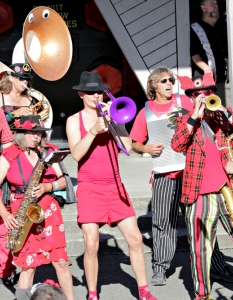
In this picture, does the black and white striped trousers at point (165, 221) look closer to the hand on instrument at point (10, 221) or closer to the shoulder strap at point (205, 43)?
the hand on instrument at point (10, 221)

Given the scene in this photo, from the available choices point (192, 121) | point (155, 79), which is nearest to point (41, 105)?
point (155, 79)

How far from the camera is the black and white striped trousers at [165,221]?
6.79 m

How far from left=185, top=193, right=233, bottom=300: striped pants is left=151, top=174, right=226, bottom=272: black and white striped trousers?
2.79ft

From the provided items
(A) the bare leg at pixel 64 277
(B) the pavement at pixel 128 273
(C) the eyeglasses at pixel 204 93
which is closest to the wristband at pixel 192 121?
(C) the eyeglasses at pixel 204 93

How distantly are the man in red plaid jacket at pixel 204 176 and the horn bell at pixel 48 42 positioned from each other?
3.06m

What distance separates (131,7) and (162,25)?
0.43 metres

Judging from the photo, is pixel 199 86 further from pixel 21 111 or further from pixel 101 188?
pixel 21 111

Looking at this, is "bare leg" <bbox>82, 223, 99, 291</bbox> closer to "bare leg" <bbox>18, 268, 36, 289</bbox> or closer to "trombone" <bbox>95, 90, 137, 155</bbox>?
Answer: "bare leg" <bbox>18, 268, 36, 289</bbox>

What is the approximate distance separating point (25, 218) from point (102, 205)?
0.62 metres

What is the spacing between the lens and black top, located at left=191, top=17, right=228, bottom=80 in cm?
885

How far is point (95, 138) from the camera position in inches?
243

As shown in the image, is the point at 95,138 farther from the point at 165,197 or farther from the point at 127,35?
the point at 127,35

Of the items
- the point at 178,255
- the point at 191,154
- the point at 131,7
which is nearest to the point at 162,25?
the point at 131,7

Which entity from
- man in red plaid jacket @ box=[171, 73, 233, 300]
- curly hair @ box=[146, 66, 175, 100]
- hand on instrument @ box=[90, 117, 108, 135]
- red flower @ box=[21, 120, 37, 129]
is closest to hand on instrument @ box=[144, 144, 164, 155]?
curly hair @ box=[146, 66, 175, 100]
